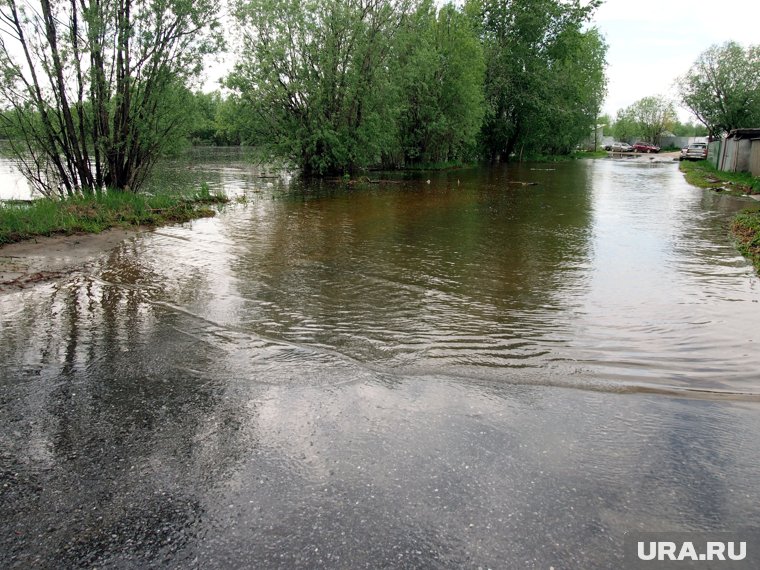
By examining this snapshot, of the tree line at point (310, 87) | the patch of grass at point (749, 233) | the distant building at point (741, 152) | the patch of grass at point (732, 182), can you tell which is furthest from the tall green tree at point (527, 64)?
the patch of grass at point (749, 233)

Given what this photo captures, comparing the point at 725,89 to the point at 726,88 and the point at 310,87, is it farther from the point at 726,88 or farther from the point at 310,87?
the point at 310,87

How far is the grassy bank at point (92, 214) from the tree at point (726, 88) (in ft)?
201

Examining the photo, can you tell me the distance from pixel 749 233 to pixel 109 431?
13.7 metres

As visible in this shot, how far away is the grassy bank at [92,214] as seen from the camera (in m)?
10.5

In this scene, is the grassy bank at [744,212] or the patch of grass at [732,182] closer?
the grassy bank at [744,212]

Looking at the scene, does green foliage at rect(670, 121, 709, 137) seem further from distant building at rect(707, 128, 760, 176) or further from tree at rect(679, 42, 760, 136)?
distant building at rect(707, 128, 760, 176)

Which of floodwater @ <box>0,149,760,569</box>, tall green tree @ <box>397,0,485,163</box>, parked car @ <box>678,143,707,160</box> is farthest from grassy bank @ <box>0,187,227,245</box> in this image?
parked car @ <box>678,143,707,160</box>

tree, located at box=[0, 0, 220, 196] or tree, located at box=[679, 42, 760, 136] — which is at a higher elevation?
tree, located at box=[679, 42, 760, 136]

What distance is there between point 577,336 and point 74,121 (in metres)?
14.9

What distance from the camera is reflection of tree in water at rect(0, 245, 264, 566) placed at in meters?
2.97

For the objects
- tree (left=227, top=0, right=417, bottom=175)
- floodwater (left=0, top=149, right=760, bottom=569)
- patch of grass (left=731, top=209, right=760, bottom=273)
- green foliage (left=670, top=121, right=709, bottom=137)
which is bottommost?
floodwater (left=0, top=149, right=760, bottom=569)

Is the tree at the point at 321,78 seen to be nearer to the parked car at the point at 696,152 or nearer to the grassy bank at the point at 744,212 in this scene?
the grassy bank at the point at 744,212

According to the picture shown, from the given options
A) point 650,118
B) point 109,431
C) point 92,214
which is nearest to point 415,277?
point 109,431

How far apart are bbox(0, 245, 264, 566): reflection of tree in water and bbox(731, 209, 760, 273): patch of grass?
949 centimetres
